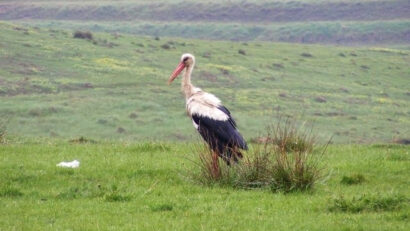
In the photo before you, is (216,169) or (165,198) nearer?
(165,198)

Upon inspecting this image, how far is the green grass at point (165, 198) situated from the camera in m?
11.2

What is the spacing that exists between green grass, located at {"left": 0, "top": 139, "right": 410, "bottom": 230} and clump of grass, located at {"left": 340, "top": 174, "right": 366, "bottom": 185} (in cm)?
15

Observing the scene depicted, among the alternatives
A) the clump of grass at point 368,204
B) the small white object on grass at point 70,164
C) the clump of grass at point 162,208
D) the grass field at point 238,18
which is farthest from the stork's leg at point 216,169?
the grass field at point 238,18

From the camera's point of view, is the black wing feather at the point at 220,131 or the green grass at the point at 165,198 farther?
the black wing feather at the point at 220,131

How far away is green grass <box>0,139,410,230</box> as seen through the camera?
11242 mm

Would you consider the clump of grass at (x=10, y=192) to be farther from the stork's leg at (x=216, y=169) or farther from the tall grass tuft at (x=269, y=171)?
the stork's leg at (x=216, y=169)

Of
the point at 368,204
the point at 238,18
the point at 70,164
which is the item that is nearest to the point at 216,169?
the point at 368,204

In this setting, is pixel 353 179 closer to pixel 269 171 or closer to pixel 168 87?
pixel 269 171

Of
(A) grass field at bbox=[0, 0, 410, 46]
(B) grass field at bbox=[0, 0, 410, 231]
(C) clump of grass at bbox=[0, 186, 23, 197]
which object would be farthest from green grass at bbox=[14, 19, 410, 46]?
(C) clump of grass at bbox=[0, 186, 23, 197]

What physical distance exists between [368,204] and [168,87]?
4221 centimetres

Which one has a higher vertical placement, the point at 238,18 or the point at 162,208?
the point at 162,208

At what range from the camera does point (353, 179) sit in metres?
14.8

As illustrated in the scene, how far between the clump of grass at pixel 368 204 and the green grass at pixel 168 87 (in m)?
23.8

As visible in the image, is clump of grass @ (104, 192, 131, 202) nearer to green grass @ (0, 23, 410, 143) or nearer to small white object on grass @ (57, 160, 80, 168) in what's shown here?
small white object on grass @ (57, 160, 80, 168)
